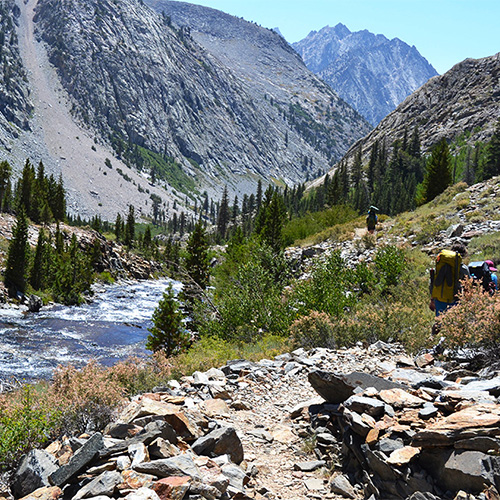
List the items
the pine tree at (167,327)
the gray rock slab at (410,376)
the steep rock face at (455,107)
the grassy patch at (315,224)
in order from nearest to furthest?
the gray rock slab at (410,376), the pine tree at (167,327), the grassy patch at (315,224), the steep rock face at (455,107)

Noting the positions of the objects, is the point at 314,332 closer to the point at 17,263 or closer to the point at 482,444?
the point at 482,444

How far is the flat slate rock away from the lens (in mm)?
5824

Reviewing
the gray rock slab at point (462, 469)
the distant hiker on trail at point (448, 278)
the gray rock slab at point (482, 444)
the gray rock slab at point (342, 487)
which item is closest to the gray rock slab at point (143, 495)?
the gray rock slab at point (342, 487)

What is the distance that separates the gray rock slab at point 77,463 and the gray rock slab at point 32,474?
0.15 meters

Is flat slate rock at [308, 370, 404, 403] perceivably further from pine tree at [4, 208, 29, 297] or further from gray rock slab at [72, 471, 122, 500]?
pine tree at [4, 208, 29, 297]

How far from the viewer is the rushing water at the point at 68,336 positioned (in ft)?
78.4

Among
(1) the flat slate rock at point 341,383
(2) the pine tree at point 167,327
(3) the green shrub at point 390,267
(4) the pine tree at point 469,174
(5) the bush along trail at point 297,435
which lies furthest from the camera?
(4) the pine tree at point 469,174

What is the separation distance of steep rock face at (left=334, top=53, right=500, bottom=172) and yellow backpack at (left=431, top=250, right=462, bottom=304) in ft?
381

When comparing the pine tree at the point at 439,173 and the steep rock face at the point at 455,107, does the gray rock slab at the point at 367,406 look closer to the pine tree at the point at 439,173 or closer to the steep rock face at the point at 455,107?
the pine tree at the point at 439,173

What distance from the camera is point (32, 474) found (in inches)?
172

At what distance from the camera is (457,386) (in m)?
5.41

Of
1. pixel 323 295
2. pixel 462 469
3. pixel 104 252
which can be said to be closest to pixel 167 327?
pixel 323 295

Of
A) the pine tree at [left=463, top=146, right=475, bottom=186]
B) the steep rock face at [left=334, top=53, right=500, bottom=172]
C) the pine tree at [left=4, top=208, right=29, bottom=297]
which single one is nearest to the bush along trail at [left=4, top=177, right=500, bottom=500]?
the pine tree at [left=4, top=208, right=29, bottom=297]

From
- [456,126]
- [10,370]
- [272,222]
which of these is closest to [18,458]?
[10,370]
